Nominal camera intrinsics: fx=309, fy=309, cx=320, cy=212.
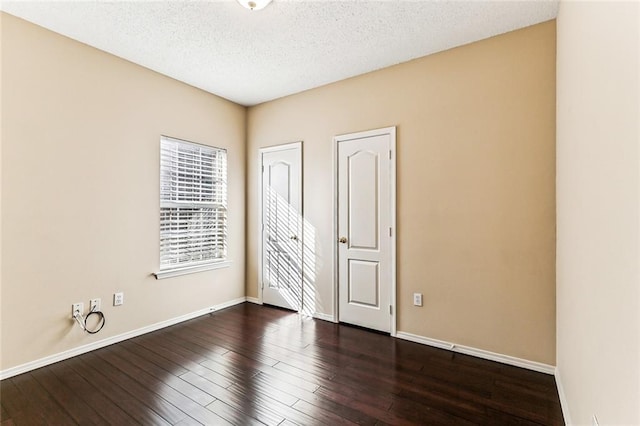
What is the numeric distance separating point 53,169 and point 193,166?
140 cm

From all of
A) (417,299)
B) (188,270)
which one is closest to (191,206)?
(188,270)

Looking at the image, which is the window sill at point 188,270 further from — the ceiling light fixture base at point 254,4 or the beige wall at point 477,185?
the ceiling light fixture base at point 254,4

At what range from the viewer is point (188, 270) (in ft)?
12.2

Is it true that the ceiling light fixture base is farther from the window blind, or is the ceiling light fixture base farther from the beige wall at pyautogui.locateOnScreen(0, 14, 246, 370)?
the window blind

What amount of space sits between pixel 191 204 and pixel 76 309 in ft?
5.01

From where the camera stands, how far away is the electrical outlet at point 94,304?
2.88 metres

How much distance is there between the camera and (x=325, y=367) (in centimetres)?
255

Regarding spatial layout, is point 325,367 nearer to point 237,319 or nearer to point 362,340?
point 362,340

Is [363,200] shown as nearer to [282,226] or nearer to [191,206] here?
[282,226]

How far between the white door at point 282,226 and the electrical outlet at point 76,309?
6.71 ft

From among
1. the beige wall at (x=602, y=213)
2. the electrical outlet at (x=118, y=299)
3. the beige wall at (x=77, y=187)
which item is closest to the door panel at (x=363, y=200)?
the beige wall at (x=602, y=213)

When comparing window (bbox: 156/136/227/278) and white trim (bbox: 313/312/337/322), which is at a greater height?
window (bbox: 156/136/227/278)

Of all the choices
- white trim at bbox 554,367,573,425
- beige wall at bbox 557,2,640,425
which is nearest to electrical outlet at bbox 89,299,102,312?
beige wall at bbox 557,2,640,425

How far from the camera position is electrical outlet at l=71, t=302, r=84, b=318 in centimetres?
276
